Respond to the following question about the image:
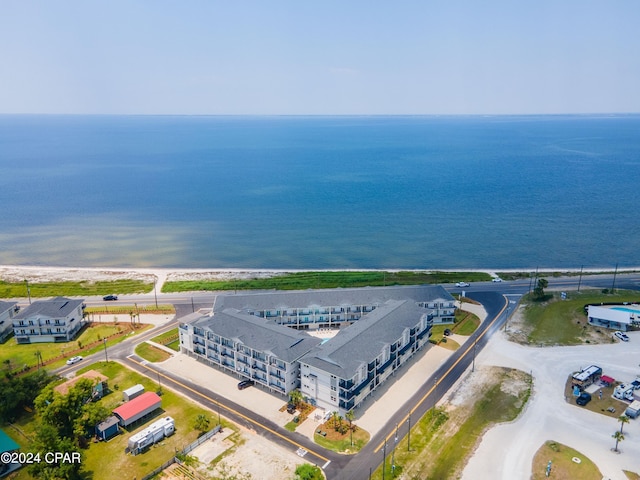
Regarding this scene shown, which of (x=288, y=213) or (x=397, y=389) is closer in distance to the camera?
(x=397, y=389)

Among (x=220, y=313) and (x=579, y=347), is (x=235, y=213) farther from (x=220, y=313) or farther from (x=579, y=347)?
(x=579, y=347)

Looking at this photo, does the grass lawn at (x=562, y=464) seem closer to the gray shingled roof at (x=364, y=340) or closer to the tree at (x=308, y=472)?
the gray shingled roof at (x=364, y=340)

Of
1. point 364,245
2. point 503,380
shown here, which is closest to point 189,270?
point 364,245

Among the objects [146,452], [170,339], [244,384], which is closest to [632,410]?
[244,384]

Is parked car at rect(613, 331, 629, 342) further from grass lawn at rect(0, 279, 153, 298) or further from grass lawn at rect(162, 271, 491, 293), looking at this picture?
grass lawn at rect(0, 279, 153, 298)

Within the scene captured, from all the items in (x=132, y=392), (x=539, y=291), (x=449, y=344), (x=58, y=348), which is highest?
(x=539, y=291)

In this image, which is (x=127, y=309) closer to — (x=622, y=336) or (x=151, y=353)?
(x=151, y=353)

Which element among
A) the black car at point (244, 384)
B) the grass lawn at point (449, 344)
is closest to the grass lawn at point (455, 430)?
the grass lawn at point (449, 344)
